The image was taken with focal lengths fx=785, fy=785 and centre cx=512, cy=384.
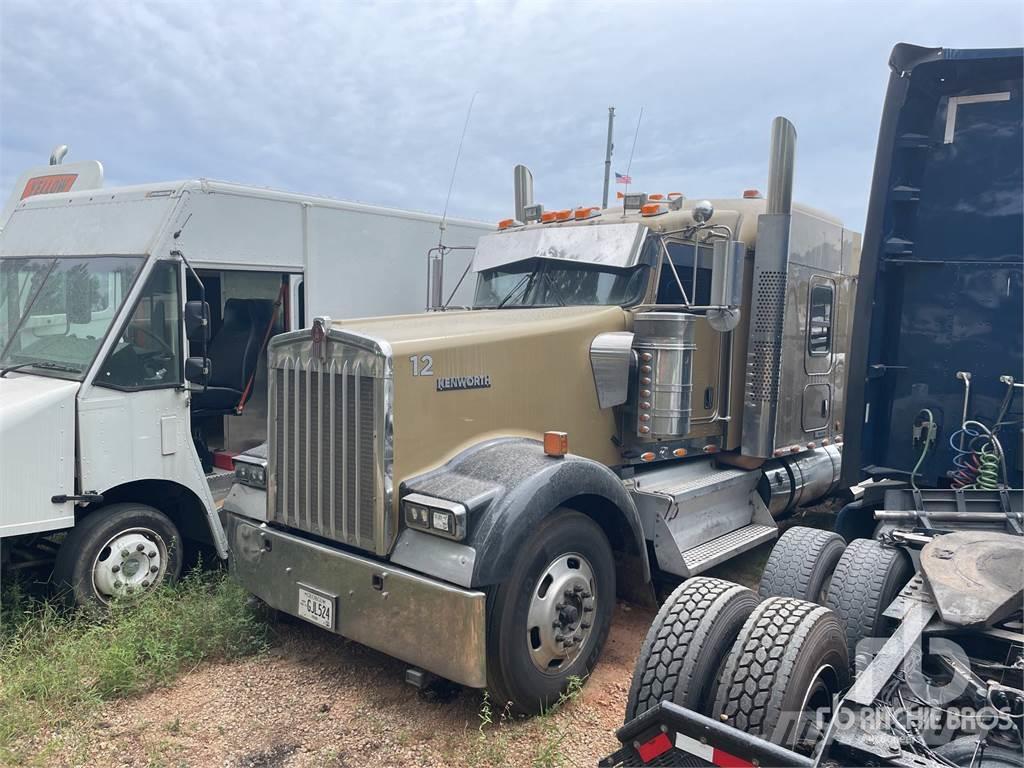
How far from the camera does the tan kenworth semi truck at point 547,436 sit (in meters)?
3.79

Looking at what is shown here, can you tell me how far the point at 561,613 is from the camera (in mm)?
4086

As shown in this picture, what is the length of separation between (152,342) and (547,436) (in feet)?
9.87

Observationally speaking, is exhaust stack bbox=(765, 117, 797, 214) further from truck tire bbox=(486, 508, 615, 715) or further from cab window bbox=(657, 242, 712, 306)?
truck tire bbox=(486, 508, 615, 715)

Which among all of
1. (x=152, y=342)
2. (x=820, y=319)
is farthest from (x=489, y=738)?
(x=820, y=319)

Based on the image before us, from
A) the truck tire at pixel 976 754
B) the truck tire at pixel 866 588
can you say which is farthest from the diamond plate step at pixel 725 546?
the truck tire at pixel 976 754

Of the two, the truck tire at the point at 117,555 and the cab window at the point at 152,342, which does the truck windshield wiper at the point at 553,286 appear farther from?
the truck tire at the point at 117,555

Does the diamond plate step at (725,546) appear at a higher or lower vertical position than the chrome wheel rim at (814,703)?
lower

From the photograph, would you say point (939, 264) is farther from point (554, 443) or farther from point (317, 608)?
point (317, 608)

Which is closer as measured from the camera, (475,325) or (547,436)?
(547,436)

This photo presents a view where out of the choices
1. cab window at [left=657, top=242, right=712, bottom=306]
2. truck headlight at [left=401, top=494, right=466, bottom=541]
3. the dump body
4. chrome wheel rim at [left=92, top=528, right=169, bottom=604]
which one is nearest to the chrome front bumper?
truck headlight at [left=401, top=494, right=466, bottom=541]

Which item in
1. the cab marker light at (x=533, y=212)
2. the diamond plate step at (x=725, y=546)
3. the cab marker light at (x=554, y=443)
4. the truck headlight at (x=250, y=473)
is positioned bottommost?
the diamond plate step at (x=725, y=546)

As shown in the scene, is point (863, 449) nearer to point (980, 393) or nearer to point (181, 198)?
point (980, 393)

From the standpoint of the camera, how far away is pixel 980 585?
315 cm

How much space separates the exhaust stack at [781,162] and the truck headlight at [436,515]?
10.7ft
